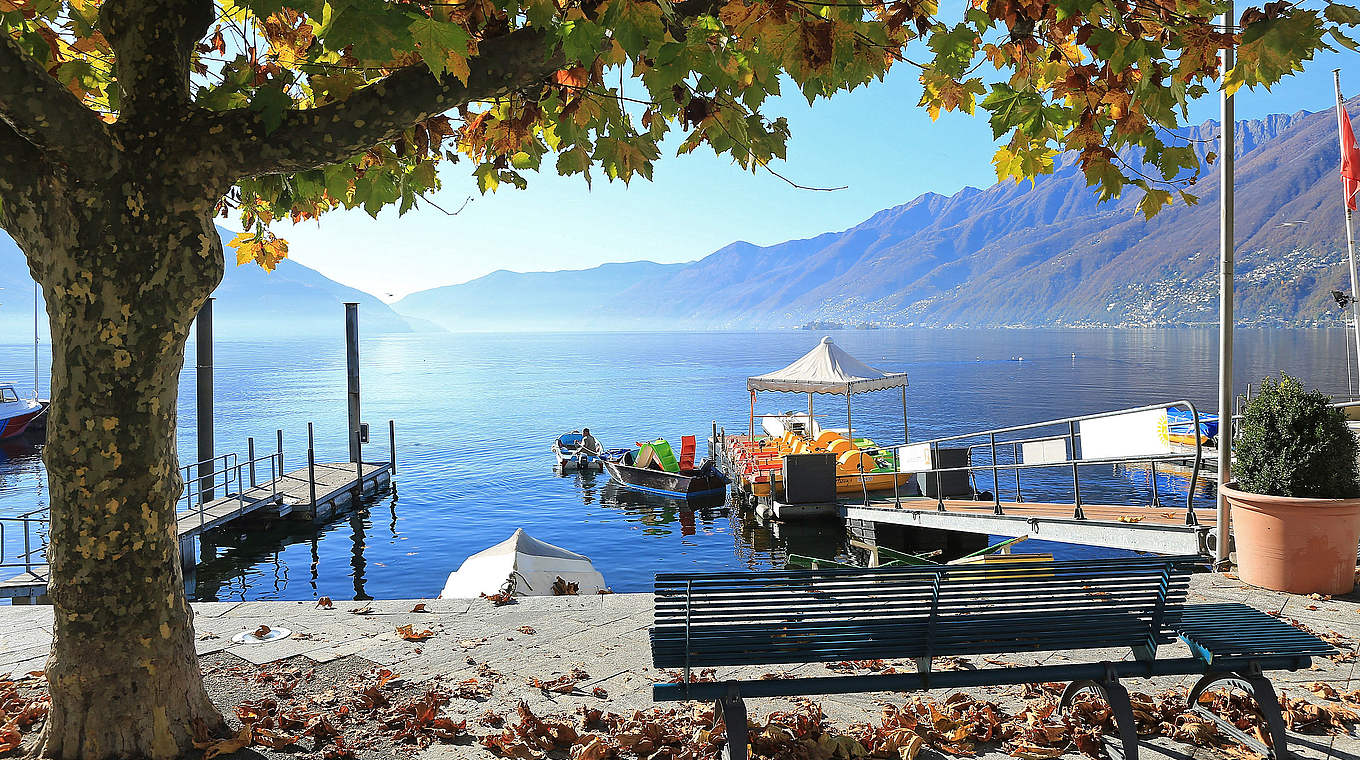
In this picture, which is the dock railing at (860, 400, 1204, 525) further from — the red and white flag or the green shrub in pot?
the red and white flag

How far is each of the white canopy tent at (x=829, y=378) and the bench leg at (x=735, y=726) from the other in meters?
18.9

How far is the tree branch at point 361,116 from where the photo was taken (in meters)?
3.45

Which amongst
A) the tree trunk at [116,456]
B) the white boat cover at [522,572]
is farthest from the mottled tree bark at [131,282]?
the white boat cover at [522,572]

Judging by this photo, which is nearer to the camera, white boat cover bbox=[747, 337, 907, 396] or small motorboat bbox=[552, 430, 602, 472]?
white boat cover bbox=[747, 337, 907, 396]

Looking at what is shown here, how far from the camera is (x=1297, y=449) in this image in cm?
582

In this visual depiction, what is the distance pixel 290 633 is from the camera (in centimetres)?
554

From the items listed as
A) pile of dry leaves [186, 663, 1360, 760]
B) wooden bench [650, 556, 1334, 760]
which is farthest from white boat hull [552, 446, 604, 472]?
wooden bench [650, 556, 1334, 760]

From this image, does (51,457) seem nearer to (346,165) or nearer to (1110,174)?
(346,165)

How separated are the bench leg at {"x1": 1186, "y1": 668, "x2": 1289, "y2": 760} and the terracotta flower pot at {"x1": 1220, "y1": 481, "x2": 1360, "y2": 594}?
2611 millimetres

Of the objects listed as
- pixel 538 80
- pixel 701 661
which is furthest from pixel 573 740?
pixel 538 80

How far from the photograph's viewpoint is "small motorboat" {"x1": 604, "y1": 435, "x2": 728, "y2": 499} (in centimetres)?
2511

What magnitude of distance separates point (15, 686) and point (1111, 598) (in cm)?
549

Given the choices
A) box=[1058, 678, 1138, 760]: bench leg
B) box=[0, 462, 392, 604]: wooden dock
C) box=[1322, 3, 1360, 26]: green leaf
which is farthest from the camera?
box=[0, 462, 392, 604]: wooden dock

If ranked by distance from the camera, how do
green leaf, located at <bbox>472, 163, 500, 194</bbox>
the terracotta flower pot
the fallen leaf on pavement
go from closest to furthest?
the fallen leaf on pavement → green leaf, located at <bbox>472, 163, 500, 194</bbox> → the terracotta flower pot
